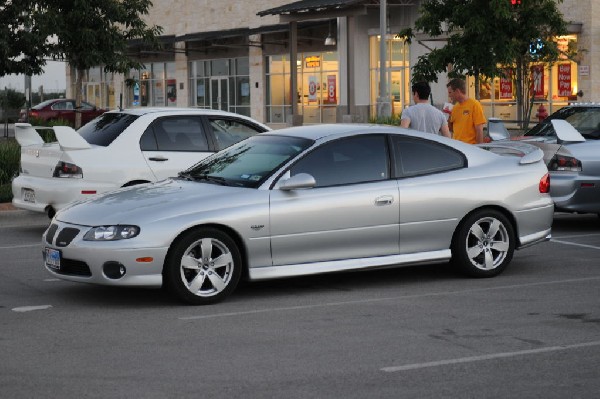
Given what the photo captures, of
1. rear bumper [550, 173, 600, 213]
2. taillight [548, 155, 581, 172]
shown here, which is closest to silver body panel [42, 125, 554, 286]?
rear bumper [550, 173, 600, 213]

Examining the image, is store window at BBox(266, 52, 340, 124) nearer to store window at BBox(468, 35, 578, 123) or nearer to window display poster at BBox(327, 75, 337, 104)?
window display poster at BBox(327, 75, 337, 104)

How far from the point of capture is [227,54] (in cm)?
6256

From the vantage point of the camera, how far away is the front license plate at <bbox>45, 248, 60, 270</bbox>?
9.68 meters

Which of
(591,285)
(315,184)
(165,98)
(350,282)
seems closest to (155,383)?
(315,184)

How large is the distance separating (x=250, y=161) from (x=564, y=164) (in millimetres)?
5627

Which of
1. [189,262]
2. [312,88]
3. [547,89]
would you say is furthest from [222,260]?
[312,88]

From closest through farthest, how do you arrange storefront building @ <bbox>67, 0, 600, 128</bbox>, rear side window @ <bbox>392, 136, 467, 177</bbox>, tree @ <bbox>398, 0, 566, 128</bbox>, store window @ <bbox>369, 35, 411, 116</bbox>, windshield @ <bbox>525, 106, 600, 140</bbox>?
rear side window @ <bbox>392, 136, 467, 177</bbox> < windshield @ <bbox>525, 106, 600, 140</bbox> < tree @ <bbox>398, 0, 566, 128</bbox> < storefront building @ <bbox>67, 0, 600, 128</bbox> < store window @ <bbox>369, 35, 411, 116</bbox>

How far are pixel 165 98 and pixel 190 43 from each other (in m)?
4.90

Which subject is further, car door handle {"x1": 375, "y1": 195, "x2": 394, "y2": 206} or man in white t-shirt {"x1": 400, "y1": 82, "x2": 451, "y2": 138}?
man in white t-shirt {"x1": 400, "y1": 82, "x2": 451, "y2": 138}

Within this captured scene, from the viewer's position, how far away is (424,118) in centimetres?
1398

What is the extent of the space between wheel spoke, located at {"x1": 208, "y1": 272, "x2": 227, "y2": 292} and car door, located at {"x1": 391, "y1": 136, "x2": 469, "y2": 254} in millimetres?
1730

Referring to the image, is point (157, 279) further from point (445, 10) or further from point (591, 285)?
point (445, 10)

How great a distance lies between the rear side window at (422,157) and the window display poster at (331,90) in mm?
43383

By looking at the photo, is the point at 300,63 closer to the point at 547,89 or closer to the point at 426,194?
the point at 547,89
